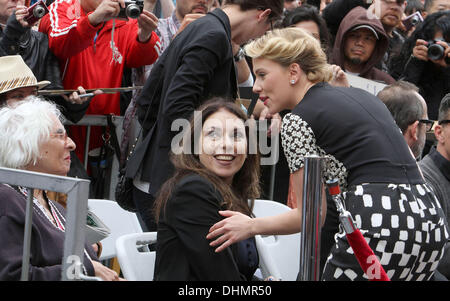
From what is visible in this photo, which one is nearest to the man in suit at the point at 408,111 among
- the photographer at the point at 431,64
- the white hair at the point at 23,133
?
the photographer at the point at 431,64

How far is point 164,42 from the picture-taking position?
5.21m

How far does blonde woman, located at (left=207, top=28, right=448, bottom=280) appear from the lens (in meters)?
2.88

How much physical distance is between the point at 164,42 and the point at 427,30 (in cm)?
202

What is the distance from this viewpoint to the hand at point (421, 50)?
5645 mm

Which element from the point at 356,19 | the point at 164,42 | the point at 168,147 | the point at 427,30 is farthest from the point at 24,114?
the point at 427,30

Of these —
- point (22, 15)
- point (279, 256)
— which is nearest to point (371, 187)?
point (279, 256)

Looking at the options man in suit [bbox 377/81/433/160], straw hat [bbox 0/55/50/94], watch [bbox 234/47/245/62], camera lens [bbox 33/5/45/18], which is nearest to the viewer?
straw hat [bbox 0/55/50/94]

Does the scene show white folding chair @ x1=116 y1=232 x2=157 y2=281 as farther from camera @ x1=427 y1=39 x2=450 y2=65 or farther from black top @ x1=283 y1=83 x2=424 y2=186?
camera @ x1=427 y1=39 x2=450 y2=65

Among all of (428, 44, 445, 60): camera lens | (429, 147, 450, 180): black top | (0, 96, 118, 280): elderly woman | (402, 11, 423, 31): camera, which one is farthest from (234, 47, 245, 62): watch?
(402, 11, 423, 31): camera

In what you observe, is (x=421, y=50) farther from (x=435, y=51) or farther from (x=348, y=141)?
(x=348, y=141)

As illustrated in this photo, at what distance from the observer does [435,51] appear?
18.4ft

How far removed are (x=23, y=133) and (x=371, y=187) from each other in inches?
53.9

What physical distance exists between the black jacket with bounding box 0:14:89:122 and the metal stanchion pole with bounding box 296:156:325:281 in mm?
2691

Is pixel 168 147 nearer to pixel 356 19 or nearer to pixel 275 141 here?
pixel 275 141
